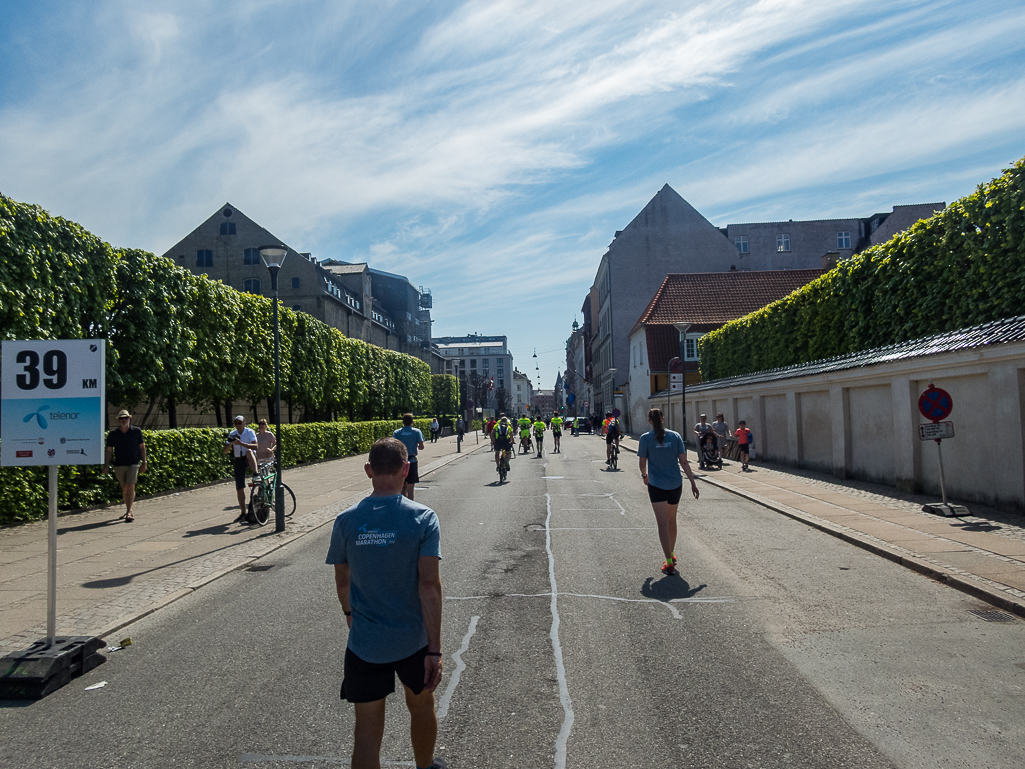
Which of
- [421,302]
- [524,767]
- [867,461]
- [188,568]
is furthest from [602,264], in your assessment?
[524,767]

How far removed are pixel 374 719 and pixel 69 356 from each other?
4.45 m

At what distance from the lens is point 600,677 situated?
507 cm

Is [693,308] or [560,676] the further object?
[693,308]

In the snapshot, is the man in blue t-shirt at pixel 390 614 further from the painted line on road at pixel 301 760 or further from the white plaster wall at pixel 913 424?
the white plaster wall at pixel 913 424

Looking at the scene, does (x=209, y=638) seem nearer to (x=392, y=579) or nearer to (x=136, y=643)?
(x=136, y=643)

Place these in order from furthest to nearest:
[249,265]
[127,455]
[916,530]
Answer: [249,265] < [127,455] < [916,530]

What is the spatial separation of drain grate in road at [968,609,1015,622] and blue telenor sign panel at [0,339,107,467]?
7.66 meters

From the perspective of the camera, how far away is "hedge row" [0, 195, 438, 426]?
518 inches

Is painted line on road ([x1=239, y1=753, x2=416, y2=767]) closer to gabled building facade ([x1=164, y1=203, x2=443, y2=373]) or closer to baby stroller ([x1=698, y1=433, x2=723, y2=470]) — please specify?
baby stroller ([x1=698, y1=433, x2=723, y2=470])

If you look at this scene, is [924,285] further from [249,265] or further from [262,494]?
[249,265]

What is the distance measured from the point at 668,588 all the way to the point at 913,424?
1002 centimetres

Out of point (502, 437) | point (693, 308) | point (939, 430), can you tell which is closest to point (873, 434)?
point (939, 430)

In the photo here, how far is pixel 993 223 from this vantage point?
1362 cm

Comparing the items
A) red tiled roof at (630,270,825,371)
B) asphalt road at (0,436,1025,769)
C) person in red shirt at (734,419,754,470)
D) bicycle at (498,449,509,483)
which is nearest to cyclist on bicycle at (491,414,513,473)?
bicycle at (498,449,509,483)
